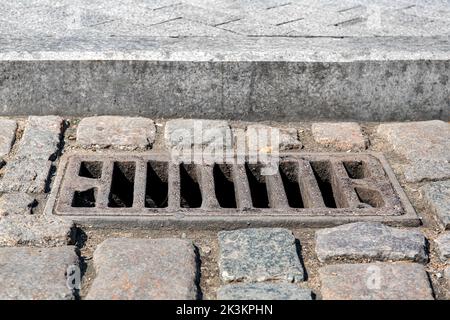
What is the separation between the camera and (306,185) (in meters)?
3.06

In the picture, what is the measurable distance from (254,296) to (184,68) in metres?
1.45

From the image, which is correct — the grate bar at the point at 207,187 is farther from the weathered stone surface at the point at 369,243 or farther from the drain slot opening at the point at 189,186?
the weathered stone surface at the point at 369,243

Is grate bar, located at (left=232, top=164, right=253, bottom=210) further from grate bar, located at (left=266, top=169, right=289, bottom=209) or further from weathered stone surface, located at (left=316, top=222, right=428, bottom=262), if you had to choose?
weathered stone surface, located at (left=316, top=222, right=428, bottom=262)

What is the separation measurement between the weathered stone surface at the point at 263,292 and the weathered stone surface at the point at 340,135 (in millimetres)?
1155

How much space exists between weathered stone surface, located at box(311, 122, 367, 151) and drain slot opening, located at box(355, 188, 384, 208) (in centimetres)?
36

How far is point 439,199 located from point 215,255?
95 cm

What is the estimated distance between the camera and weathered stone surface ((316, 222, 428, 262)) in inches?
100

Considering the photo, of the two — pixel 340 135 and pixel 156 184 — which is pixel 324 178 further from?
pixel 156 184

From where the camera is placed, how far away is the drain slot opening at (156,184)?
3.19 meters

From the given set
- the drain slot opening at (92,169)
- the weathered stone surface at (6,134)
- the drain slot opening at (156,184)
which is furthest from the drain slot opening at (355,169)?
the weathered stone surface at (6,134)

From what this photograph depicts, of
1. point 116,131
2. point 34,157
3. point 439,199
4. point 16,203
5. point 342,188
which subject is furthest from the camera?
point 116,131

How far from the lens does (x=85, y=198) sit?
2971 mm

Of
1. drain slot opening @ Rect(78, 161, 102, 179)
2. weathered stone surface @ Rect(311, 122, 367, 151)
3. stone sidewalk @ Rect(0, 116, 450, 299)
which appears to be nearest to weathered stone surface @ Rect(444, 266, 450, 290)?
stone sidewalk @ Rect(0, 116, 450, 299)

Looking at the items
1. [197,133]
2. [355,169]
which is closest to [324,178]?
[355,169]
